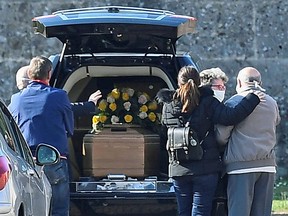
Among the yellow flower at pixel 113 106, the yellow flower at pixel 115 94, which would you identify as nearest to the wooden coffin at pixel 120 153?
the yellow flower at pixel 113 106

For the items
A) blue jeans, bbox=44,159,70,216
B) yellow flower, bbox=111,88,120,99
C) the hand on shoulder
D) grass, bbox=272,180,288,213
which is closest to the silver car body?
blue jeans, bbox=44,159,70,216

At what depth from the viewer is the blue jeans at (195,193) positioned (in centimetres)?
814

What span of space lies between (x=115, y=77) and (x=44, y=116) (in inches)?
55.9

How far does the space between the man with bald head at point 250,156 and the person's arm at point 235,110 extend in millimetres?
59

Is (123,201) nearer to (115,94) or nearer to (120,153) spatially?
(120,153)

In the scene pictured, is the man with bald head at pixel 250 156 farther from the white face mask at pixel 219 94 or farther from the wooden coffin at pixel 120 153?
the wooden coffin at pixel 120 153

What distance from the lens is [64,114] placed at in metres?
8.33

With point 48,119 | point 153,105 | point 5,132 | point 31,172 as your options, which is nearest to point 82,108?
point 48,119

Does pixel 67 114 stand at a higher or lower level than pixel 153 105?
higher

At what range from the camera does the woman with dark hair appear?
8.12m

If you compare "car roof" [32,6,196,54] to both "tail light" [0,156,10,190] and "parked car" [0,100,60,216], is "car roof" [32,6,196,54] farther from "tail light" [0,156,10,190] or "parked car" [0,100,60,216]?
"tail light" [0,156,10,190]

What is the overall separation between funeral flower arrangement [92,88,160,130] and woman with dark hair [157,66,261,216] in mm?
964

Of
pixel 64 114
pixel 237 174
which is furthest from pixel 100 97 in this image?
pixel 237 174

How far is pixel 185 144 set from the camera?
26.4 ft
